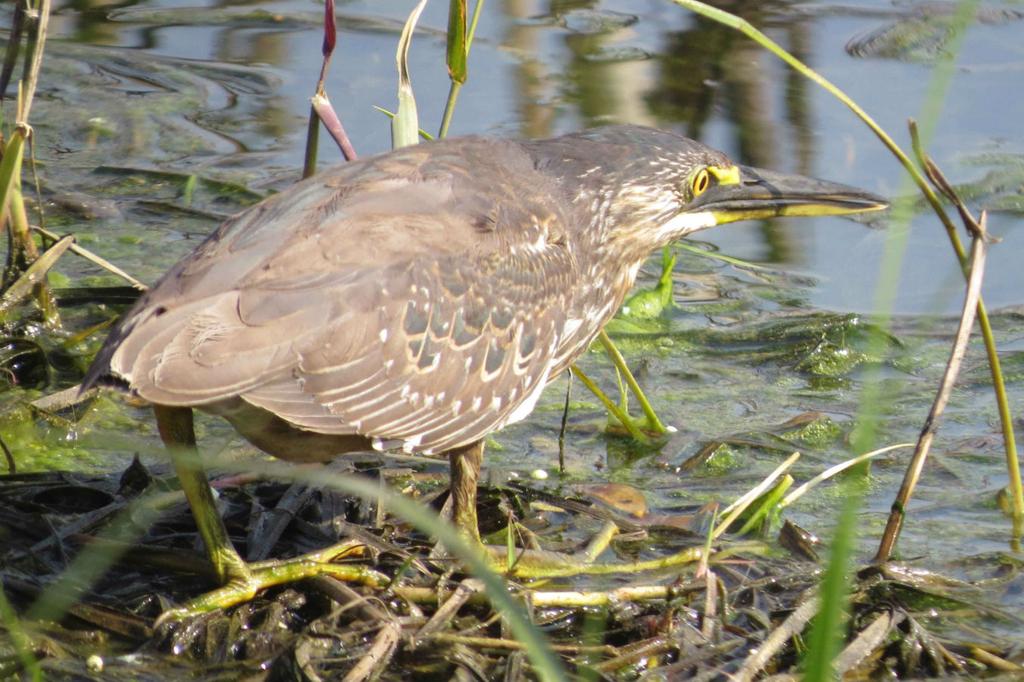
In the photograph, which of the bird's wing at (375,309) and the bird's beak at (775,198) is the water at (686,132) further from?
the bird's wing at (375,309)

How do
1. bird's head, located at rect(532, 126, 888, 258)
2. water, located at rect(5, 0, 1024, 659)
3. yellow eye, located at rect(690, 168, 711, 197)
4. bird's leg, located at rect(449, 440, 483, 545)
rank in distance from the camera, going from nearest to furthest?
bird's leg, located at rect(449, 440, 483, 545), bird's head, located at rect(532, 126, 888, 258), yellow eye, located at rect(690, 168, 711, 197), water, located at rect(5, 0, 1024, 659)

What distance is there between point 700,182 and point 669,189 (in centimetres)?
18

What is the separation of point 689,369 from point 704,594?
7.64ft

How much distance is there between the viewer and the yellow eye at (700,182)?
5.50 meters

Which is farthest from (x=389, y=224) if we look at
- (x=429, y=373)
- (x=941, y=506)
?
(x=941, y=506)

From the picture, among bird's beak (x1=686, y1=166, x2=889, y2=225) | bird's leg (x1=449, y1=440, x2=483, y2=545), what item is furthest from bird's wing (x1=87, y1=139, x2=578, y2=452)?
bird's beak (x1=686, y1=166, x2=889, y2=225)

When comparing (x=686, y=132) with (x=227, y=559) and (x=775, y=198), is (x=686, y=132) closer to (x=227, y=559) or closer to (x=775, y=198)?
(x=775, y=198)

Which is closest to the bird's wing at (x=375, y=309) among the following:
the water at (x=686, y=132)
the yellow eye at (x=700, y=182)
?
the yellow eye at (x=700, y=182)

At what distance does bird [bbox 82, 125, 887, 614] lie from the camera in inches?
156

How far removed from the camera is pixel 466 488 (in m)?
4.77

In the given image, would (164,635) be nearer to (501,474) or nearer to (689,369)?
(501,474)

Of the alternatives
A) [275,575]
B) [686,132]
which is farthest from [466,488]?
[686,132]

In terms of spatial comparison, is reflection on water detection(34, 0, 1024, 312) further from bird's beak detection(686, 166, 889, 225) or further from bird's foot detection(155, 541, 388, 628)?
bird's foot detection(155, 541, 388, 628)

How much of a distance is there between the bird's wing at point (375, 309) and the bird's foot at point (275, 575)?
407 mm
